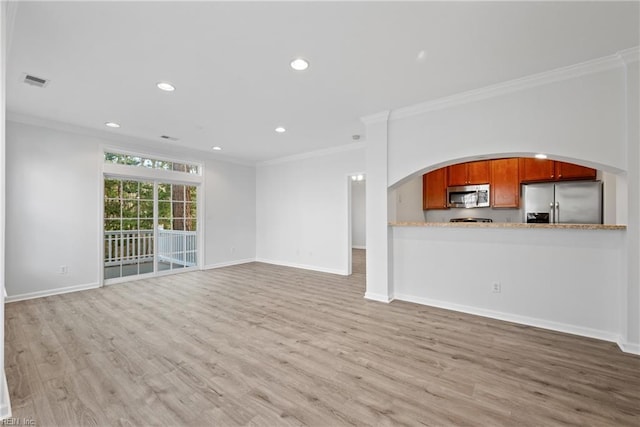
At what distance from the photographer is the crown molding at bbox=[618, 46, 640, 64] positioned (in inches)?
95.2

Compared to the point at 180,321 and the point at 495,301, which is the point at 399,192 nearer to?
the point at 495,301

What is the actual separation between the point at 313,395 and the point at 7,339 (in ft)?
10.3

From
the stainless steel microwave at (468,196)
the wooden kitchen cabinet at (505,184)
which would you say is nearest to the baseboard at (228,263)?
the stainless steel microwave at (468,196)

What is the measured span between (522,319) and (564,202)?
9.12 feet

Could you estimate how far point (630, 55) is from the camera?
8.07 ft

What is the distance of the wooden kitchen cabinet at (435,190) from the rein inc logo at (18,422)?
21.1ft

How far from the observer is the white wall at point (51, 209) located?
4.03 metres

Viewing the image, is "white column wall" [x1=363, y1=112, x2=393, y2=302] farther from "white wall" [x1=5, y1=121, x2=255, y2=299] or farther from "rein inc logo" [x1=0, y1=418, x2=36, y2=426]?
"white wall" [x1=5, y1=121, x2=255, y2=299]

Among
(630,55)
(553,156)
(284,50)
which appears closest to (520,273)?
(553,156)

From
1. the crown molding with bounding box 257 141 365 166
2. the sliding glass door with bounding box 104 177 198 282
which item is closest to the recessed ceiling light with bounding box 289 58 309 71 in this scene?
the crown molding with bounding box 257 141 365 166

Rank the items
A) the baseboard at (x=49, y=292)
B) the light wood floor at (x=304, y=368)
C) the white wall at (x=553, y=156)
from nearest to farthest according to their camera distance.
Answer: the light wood floor at (x=304, y=368) < the white wall at (x=553, y=156) < the baseboard at (x=49, y=292)

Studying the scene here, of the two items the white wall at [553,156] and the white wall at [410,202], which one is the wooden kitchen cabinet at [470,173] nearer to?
the white wall at [410,202]

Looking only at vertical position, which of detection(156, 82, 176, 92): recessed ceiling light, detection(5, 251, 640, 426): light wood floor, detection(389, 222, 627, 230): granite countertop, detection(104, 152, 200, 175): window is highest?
detection(156, 82, 176, 92): recessed ceiling light

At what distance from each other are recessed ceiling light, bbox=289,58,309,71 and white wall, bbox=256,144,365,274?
303 centimetres
